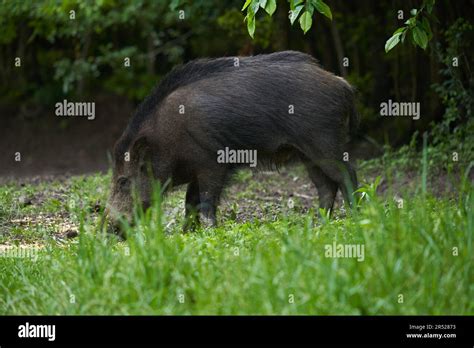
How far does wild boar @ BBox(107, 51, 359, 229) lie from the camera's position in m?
7.84

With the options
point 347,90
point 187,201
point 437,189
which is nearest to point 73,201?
point 187,201

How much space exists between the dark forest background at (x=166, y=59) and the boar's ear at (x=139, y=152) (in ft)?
10.3

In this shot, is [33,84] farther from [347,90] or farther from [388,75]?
[347,90]

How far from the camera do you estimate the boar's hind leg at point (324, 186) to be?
823cm

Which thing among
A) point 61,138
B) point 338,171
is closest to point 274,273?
point 338,171

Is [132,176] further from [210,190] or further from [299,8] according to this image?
[299,8]

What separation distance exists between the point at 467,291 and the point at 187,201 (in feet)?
13.9

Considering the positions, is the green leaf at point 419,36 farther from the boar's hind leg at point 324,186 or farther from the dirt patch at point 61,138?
the dirt patch at point 61,138

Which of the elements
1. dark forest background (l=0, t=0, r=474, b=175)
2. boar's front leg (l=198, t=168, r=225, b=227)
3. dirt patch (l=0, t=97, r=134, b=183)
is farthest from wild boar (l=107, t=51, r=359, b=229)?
dirt patch (l=0, t=97, r=134, b=183)

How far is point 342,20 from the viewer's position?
14133 millimetres

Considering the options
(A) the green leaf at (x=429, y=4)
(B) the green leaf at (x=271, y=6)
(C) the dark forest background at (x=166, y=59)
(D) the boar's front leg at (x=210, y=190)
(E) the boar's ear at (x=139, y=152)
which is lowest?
(D) the boar's front leg at (x=210, y=190)

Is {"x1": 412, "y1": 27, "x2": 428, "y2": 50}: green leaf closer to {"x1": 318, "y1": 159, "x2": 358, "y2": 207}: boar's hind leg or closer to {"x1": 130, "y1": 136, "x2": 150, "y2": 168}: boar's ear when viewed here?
{"x1": 318, "y1": 159, "x2": 358, "y2": 207}: boar's hind leg

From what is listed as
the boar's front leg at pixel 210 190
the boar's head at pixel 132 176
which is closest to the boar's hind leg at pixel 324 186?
the boar's front leg at pixel 210 190

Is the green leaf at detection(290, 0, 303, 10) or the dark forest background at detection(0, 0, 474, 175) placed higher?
the dark forest background at detection(0, 0, 474, 175)
